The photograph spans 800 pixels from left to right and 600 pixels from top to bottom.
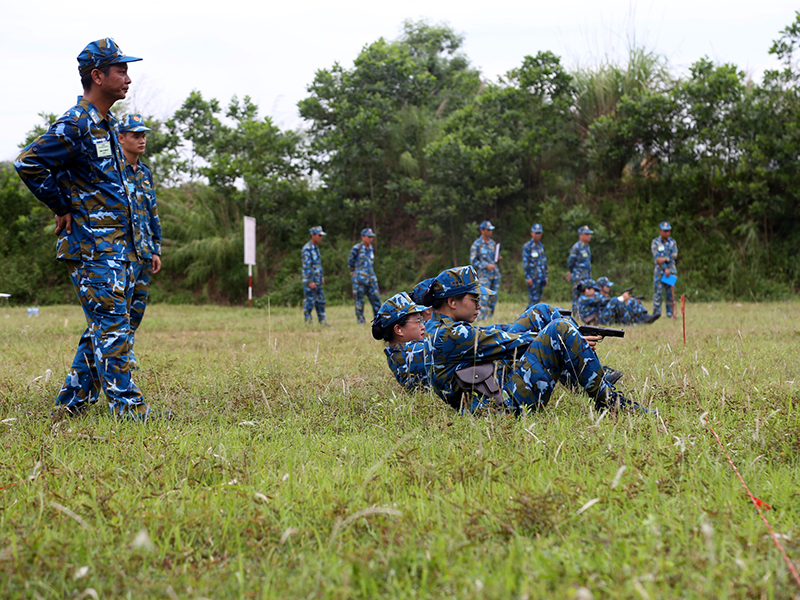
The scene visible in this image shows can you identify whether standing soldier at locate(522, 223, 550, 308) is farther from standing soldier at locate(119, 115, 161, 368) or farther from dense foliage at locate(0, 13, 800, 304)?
standing soldier at locate(119, 115, 161, 368)

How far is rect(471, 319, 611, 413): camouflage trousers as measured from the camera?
3.82 m

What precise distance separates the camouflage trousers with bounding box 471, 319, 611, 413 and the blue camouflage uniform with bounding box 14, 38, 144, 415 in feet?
6.63

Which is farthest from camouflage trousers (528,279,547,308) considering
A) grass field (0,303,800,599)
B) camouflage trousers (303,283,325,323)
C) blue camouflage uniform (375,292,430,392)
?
blue camouflage uniform (375,292,430,392)

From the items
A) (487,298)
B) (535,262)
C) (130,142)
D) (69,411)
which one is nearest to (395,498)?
(69,411)

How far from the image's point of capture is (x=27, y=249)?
79.1 feet

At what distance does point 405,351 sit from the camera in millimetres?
4480

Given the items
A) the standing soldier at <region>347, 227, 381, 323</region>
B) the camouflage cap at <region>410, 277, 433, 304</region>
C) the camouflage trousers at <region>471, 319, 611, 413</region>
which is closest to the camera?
the camouflage trousers at <region>471, 319, 611, 413</region>

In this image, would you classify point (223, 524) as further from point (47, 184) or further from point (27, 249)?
point (27, 249)

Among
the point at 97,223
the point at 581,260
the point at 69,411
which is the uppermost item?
the point at 97,223

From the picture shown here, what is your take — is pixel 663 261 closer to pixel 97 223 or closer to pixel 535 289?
pixel 535 289

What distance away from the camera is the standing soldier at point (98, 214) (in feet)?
12.7

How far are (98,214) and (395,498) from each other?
246 cm

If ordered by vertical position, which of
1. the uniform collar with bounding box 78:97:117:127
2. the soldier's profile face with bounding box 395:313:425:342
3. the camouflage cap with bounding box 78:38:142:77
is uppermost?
the camouflage cap with bounding box 78:38:142:77

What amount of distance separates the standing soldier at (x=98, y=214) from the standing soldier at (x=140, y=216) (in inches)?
7.1
